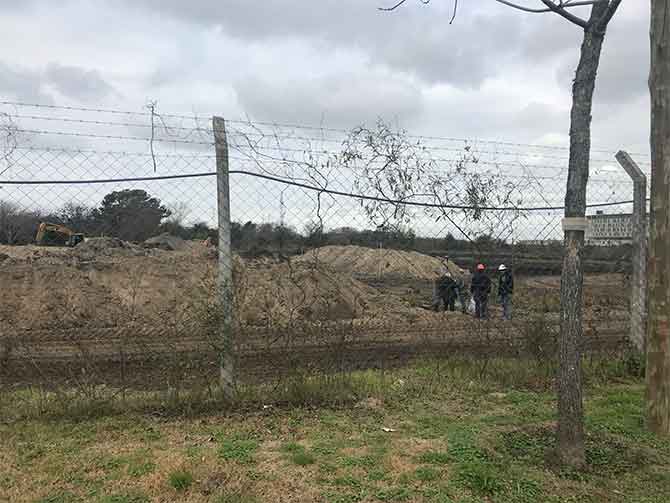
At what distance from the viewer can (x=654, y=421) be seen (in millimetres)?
4926

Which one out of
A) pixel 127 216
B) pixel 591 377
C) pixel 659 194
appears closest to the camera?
pixel 659 194

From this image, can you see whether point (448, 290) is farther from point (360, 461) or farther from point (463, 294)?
point (360, 461)

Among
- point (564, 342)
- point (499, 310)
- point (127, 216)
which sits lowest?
point (499, 310)

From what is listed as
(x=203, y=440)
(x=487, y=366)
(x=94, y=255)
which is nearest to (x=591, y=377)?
(x=487, y=366)

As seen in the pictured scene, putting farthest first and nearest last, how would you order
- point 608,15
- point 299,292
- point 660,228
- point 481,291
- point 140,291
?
point 299,292 → point 140,291 → point 481,291 → point 660,228 → point 608,15

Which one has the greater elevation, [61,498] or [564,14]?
[564,14]

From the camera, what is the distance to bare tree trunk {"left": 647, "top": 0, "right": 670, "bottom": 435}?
484 cm

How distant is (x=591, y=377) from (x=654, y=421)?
176 cm

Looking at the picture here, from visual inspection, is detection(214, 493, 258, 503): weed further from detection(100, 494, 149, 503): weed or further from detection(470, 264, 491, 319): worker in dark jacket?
detection(470, 264, 491, 319): worker in dark jacket

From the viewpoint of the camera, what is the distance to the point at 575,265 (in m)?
4.10

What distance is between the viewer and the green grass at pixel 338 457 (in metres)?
3.66

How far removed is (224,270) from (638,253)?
524cm

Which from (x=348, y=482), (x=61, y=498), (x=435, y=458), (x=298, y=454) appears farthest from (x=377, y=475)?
(x=61, y=498)

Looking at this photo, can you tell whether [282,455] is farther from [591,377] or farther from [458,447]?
[591,377]
